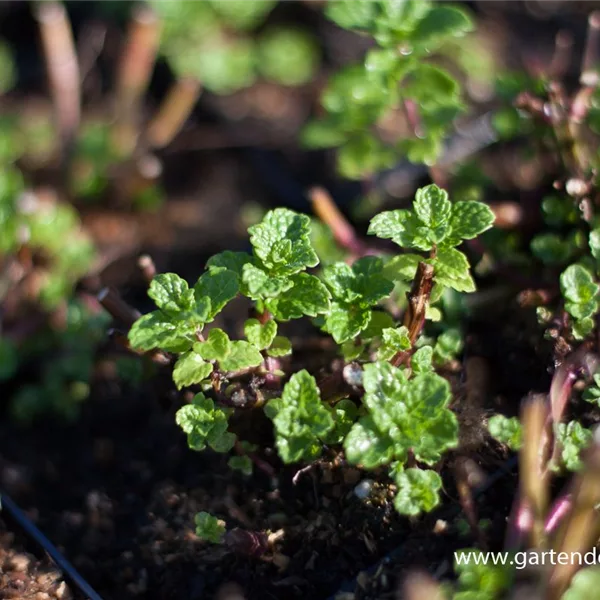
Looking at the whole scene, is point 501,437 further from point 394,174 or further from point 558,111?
point 394,174

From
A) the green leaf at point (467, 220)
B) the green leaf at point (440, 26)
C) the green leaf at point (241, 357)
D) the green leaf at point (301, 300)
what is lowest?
the green leaf at point (241, 357)

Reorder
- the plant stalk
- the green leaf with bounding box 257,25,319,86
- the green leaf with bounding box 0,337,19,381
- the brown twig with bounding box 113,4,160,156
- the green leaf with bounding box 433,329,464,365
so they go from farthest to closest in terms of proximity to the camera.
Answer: the green leaf with bounding box 257,25,319,86, the plant stalk, the brown twig with bounding box 113,4,160,156, the green leaf with bounding box 0,337,19,381, the green leaf with bounding box 433,329,464,365

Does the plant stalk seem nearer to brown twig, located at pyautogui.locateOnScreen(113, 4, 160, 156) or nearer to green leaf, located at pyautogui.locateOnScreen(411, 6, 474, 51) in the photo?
brown twig, located at pyautogui.locateOnScreen(113, 4, 160, 156)

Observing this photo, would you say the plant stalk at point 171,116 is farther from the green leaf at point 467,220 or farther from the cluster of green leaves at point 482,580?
the cluster of green leaves at point 482,580

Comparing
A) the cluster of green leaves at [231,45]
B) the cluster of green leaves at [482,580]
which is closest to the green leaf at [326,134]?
the cluster of green leaves at [231,45]

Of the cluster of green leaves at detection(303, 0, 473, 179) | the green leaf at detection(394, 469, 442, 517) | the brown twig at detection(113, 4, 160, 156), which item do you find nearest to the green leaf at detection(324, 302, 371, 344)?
the green leaf at detection(394, 469, 442, 517)

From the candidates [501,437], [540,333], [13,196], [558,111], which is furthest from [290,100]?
[501,437]

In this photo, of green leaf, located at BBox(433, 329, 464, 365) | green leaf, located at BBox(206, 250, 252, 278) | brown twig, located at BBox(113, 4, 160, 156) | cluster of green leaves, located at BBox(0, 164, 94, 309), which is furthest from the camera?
brown twig, located at BBox(113, 4, 160, 156)

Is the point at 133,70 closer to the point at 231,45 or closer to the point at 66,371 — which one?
the point at 231,45
